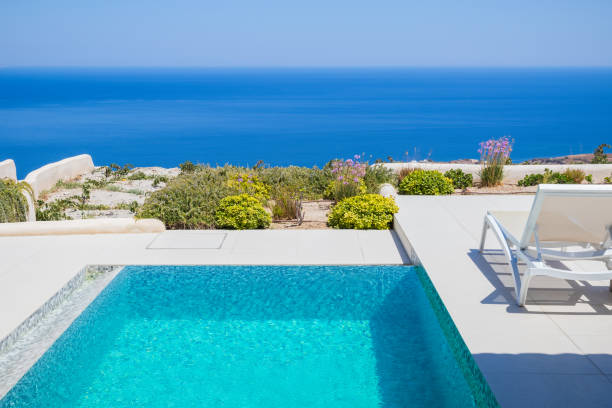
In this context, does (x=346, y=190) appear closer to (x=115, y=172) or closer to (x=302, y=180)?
(x=302, y=180)

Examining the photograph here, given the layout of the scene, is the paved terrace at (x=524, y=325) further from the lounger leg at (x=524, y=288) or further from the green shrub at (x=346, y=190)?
the green shrub at (x=346, y=190)

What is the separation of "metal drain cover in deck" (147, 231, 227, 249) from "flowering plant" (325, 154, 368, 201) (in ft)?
6.99

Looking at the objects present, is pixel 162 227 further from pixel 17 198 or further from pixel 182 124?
pixel 182 124

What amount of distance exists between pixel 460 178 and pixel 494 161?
0.66 m

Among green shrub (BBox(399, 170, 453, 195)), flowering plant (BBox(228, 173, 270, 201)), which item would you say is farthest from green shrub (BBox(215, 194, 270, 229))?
green shrub (BBox(399, 170, 453, 195))

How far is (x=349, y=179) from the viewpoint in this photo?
26.0 ft

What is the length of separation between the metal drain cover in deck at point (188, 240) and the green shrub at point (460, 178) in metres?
4.34

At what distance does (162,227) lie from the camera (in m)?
6.64

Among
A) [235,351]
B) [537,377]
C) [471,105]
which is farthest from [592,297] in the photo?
[471,105]

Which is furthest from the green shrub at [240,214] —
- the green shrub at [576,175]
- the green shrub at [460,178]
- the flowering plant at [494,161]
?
the green shrub at [576,175]

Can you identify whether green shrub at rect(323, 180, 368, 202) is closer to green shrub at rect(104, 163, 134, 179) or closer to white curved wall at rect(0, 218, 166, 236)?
white curved wall at rect(0, 218, 166, 236)

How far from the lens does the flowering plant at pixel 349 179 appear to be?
790 cm

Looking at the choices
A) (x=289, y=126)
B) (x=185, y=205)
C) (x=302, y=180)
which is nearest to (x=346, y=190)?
(x=302, y=180)

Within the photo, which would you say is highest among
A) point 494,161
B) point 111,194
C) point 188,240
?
point 494,161
